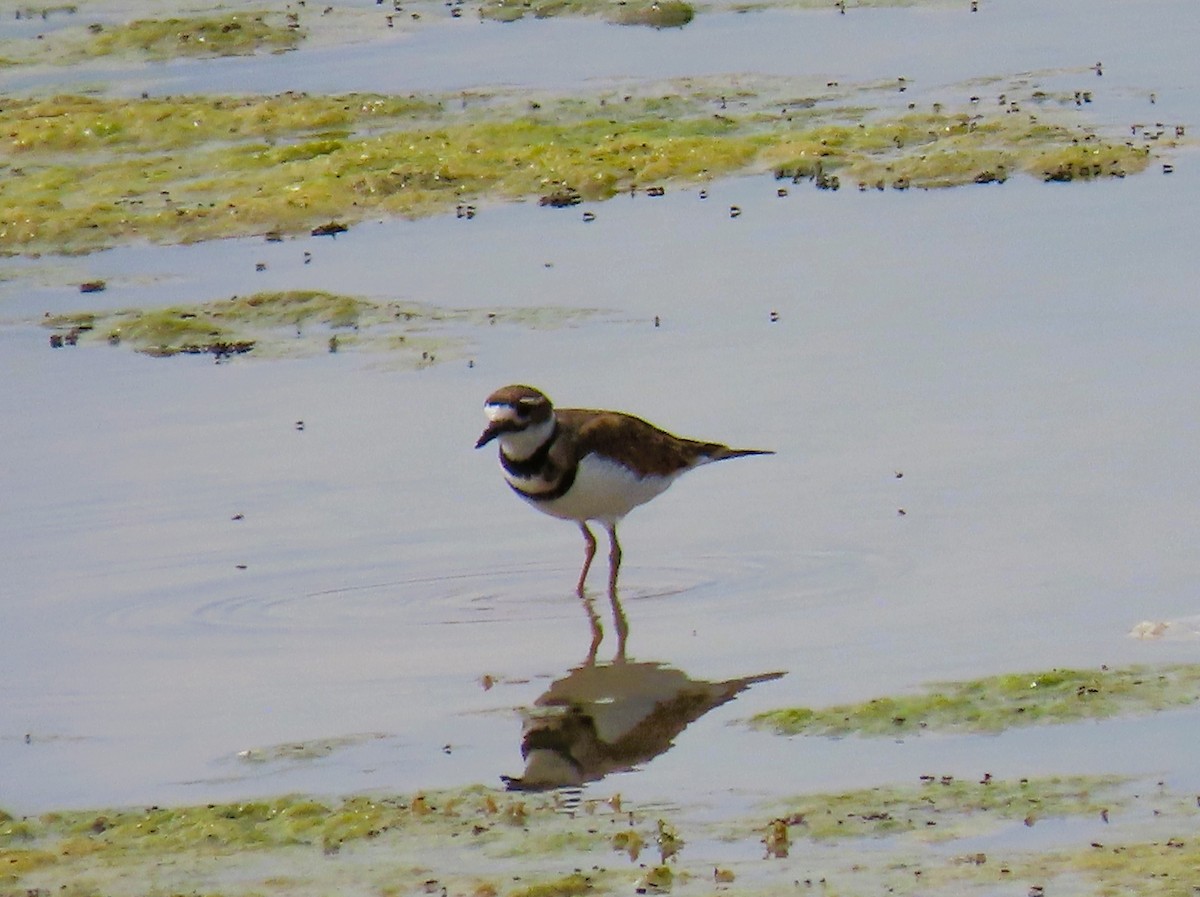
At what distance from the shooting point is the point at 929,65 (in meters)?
16.8

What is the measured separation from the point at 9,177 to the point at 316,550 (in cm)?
726

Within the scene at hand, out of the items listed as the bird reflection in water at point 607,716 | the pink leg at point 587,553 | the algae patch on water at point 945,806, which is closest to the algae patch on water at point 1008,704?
the bird reflection in water at point 607,716

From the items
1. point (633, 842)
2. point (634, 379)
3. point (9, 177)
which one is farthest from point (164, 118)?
point (633, 842)

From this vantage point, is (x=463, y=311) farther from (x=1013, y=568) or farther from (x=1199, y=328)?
(x=1013, y=568)

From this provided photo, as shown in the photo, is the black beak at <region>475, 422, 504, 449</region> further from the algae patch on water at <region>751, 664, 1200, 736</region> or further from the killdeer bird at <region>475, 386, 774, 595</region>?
the algae patch on water at <region>751, 664, 1200, 736</region>

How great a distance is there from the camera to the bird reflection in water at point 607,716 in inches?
270

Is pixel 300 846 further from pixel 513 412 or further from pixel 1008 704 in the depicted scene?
pixel 513 412

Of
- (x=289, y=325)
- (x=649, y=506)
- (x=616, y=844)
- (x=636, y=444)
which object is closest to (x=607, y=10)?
(x=289, y=325)

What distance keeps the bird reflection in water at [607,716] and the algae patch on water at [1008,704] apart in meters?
0.31

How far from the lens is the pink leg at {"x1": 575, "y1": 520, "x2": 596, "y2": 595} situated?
8625 mm

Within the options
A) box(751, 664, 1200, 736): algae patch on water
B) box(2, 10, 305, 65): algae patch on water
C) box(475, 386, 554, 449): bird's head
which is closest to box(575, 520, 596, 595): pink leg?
box(475, 386, 554, 449): bird's head

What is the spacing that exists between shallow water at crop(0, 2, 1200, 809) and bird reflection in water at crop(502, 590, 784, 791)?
8cm

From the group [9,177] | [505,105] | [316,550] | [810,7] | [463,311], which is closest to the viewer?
[316,550]

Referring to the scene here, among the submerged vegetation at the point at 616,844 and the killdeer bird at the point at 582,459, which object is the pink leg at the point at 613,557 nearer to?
the killdeer bird at the point at 582,459
